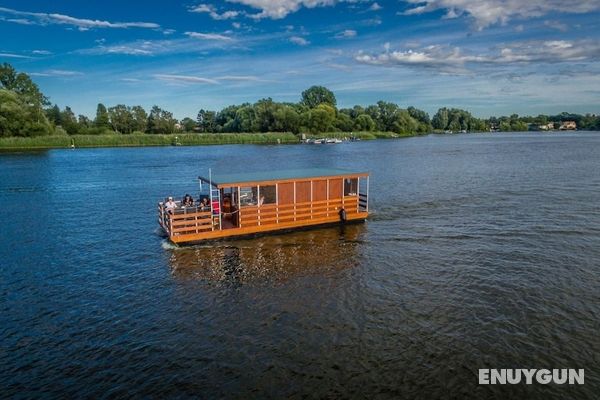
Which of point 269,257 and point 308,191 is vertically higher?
point 308,191

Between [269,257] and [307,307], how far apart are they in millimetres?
6710

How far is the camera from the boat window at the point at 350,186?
1200 inches

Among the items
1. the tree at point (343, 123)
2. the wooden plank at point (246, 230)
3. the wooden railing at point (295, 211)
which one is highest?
the tree at point (343, 123)

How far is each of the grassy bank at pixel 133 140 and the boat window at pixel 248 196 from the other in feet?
322

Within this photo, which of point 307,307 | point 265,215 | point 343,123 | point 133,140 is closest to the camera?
point 307,307

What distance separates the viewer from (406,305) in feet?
57.9

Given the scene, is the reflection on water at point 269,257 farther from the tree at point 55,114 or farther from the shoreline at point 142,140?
the tree at point 55,114

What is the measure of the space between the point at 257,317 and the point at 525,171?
177 feet

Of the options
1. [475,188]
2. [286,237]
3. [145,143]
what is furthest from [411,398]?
[145,143]

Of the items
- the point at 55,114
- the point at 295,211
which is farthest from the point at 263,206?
the point at 55,114

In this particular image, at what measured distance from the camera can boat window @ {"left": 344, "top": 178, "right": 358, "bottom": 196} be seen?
100.0 feet

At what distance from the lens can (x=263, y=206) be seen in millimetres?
27453

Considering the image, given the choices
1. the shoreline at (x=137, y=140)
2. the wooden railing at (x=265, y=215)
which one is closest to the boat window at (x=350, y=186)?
the wooden railing at (x=265, y=215)

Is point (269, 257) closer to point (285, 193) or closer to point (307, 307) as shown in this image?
point (285, 193)
